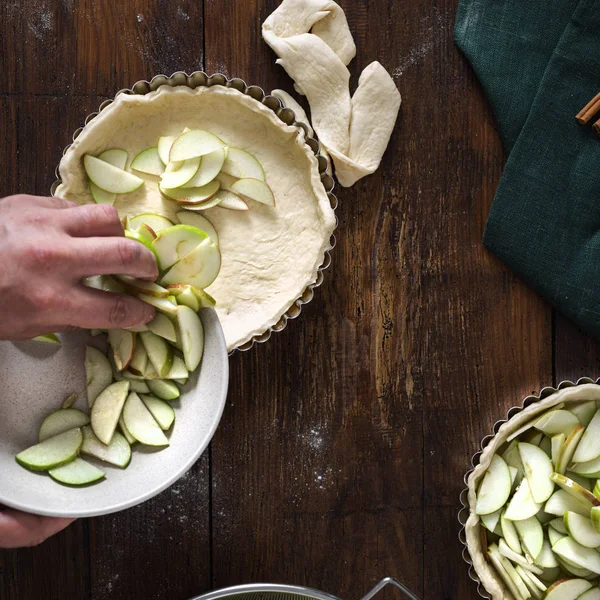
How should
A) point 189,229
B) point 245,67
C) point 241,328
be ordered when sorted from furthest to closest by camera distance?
point 245,67
point 241,328
point 189,229

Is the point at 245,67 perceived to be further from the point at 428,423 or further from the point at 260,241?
the point at 428,423

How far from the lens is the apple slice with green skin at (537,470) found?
50.1 inches

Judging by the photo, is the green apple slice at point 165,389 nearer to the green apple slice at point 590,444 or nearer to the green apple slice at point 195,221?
the green apple slice at point 195,221

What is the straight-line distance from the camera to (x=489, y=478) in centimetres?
128

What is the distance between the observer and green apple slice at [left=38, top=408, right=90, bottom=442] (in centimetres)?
107

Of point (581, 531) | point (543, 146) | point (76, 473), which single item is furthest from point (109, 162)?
point (581, 531)

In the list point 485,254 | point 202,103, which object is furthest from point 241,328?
point 485,254

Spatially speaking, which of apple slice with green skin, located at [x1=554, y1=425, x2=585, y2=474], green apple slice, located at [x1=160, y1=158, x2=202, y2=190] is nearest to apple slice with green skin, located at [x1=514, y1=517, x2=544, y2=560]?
apple slice with green skin, located at [x1=554, y1=425, x2=585, y2=474]

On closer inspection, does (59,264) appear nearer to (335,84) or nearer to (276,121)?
(276,121)

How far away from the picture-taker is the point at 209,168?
48.3 inches

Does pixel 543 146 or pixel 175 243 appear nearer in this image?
pixel 175 243

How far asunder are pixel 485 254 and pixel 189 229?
63 centimetres

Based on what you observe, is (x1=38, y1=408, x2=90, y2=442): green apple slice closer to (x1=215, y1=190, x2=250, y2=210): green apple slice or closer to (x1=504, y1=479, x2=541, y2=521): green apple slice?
(x1=215, y1=190, x2=250, y2=210): green apple slice

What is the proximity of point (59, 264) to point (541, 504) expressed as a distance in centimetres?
101
